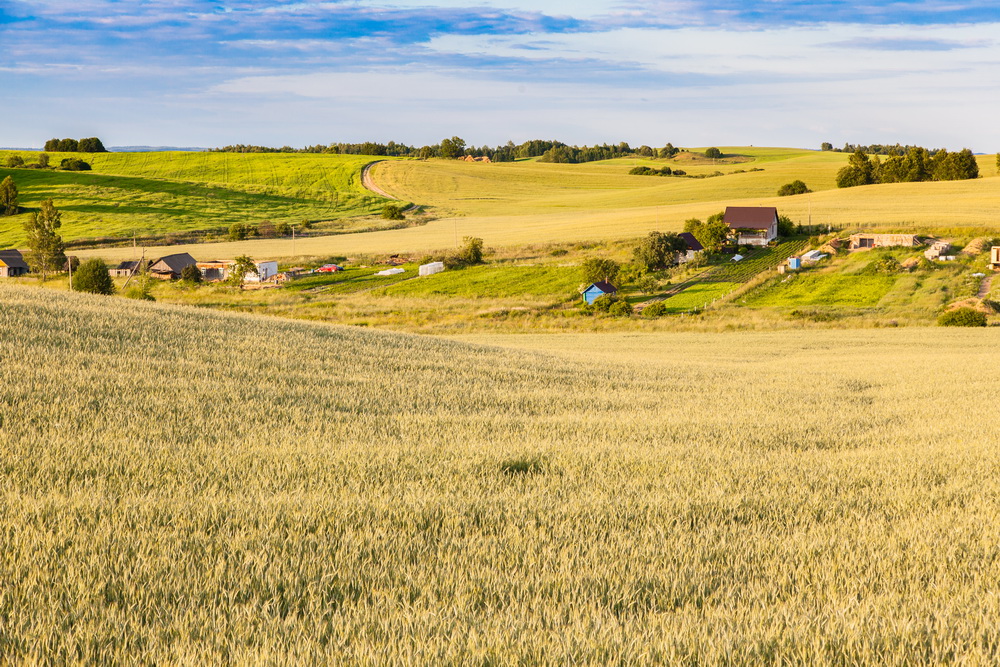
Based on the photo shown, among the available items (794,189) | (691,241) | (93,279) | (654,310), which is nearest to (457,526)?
(654,310)

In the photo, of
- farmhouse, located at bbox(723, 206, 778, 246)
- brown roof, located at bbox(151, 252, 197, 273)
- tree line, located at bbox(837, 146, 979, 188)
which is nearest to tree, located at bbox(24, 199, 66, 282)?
brown roof, located at bbox(151, 252, 197, 273)

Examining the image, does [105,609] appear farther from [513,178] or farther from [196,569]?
[513,178]

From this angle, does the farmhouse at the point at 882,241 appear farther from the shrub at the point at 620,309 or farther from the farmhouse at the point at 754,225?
the shrub at the point at 620,309

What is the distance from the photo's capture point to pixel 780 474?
24.4 ft

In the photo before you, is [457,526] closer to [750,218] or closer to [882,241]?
[882,241]

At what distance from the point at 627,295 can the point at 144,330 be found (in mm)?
51517

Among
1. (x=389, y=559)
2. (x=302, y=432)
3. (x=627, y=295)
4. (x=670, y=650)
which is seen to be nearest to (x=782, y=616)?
(x=670, y=650)

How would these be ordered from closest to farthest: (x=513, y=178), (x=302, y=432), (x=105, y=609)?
(x=105, y=609) → (x=302, y=432) → (x=513, y=178)

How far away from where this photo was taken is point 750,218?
82.5 metres

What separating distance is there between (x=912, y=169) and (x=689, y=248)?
74.9 m

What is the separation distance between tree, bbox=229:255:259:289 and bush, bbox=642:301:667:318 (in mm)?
39851

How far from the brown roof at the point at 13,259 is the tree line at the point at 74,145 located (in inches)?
3899

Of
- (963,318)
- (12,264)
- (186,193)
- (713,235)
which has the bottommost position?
(963,318)

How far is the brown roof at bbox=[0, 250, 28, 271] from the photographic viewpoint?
3231 inches
